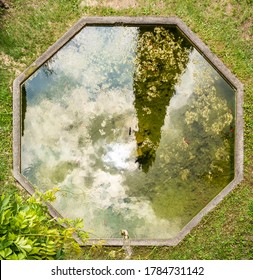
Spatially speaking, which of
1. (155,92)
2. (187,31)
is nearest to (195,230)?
(155,92)

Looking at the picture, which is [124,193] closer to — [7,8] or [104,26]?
[104,26]

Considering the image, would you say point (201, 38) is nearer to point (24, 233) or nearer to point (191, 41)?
point (191, 41)

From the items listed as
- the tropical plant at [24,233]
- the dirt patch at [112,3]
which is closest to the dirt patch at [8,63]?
the dirt patch at [112,3]

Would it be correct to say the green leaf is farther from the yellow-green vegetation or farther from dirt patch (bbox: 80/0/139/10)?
dirt patch (bbox: 80/0/139/10)

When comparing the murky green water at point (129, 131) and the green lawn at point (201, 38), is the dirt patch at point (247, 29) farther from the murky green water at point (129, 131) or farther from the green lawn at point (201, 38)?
the murky green water at point (129, 131)

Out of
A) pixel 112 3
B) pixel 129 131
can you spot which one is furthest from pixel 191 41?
pixel 129 131

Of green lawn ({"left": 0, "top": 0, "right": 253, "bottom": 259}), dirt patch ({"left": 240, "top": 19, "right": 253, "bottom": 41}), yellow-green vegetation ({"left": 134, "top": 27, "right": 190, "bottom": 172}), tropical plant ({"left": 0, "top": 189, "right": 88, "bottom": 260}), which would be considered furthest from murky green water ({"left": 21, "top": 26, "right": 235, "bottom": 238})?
tropical plant ({"left": 0, "top": 189, "right": 88, "bottom": 260})
